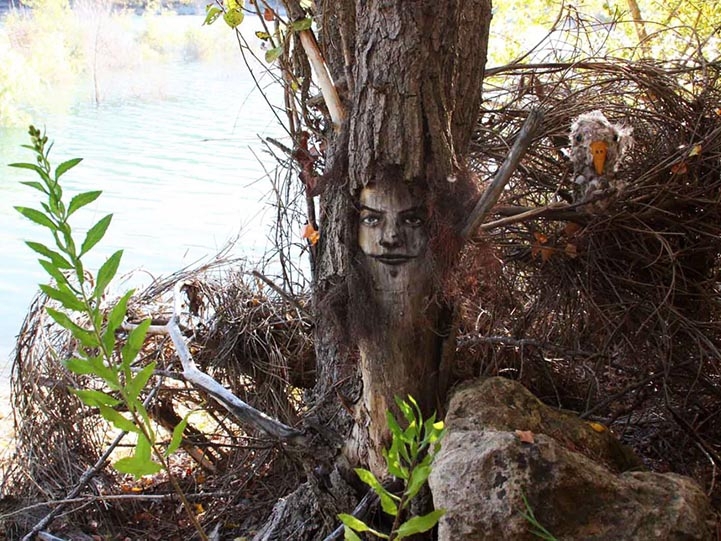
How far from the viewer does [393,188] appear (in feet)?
5.12

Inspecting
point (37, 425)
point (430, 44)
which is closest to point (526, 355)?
point (430, 44)

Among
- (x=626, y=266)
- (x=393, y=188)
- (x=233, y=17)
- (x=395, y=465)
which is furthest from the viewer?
(x=626, y=266)

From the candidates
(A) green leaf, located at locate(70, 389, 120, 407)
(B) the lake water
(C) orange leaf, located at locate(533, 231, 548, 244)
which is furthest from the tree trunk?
(B) the lake water

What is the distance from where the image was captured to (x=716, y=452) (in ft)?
6.95

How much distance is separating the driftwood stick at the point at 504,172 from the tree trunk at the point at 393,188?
0.06 meters

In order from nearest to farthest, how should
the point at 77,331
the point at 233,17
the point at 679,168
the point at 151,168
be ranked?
the point at 77,331
the point at 233,17
the point at 679,168
the point at 151,168

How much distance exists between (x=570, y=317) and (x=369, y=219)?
2.94ft

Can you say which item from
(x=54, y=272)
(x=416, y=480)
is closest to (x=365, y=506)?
(x=416, y=480)

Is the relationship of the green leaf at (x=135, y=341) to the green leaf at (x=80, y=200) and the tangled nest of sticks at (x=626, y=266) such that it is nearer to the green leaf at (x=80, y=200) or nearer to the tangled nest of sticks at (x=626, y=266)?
the green leaf at (x=80, y=200)

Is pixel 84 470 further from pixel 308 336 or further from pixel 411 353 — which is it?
pixel 411 353

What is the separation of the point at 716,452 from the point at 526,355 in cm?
61

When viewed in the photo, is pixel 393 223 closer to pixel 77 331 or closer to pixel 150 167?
pixel 77 331

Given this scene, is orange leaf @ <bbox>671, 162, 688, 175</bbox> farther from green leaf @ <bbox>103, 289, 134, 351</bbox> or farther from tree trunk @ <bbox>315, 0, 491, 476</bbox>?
green leaf @ <bbox>103, 289, 134, 351</bbox>

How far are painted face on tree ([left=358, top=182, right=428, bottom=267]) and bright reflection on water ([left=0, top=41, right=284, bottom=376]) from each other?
5.57 feet
